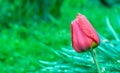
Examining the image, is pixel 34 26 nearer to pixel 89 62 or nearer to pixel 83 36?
pixel 89 62

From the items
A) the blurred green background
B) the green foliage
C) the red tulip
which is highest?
the blurred green background

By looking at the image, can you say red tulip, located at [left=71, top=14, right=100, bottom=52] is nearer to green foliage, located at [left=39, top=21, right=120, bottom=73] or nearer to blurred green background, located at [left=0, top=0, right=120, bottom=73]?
green foliage, located at [left=39, top=21, right=120, bottom=73]

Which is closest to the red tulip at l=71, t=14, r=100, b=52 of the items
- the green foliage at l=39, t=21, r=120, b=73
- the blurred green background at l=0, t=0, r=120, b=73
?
the green foliage at l=39, t=21, r=120, b=73

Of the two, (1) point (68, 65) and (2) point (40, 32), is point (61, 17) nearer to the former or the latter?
(2) point (40, 32)

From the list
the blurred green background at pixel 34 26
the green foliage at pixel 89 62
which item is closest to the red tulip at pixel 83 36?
the green foliage at pixel 89 62

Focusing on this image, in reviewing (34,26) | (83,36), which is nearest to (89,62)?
(83,36)

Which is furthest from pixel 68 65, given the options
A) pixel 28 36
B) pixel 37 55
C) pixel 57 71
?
pixel 28 36

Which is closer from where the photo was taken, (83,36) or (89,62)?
(83,36)

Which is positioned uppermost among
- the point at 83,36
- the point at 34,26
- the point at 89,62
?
the point at 34,26

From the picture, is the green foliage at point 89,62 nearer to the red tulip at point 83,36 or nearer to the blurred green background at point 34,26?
the red tulip at point 83,36
